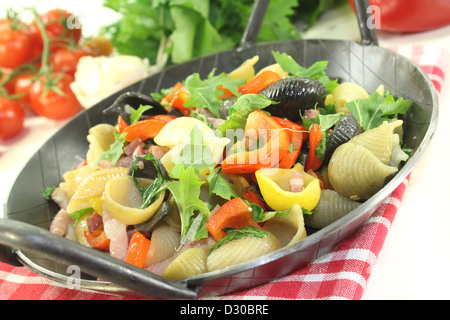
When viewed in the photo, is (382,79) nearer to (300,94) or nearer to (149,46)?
(300,94)

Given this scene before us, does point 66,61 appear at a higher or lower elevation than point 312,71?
lower

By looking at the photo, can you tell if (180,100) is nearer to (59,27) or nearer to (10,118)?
(10,118)

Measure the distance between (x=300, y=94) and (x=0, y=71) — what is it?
7.71 feet

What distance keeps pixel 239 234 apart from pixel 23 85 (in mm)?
2193

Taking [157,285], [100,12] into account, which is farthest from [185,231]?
[100,12]

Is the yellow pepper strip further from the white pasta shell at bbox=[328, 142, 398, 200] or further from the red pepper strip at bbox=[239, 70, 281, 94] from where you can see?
the red pepper strip at bbox=[239, 70, 281, 94]

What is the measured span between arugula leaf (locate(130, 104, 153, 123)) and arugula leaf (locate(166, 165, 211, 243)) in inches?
17.9

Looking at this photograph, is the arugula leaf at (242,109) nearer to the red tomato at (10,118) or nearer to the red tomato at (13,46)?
the red tomato at (10,118)

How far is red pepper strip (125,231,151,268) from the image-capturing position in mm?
1513

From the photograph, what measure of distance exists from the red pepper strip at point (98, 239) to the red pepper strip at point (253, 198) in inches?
18.7

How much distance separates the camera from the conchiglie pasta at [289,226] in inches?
55.2

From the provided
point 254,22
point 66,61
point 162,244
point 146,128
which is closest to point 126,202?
point 162,244

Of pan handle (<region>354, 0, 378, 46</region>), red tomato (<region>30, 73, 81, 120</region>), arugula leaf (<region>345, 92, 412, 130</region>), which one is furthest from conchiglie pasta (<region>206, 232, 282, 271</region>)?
red tomato (<region>30, 73, 81, 120</region>)

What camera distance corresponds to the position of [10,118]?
2.80 m
